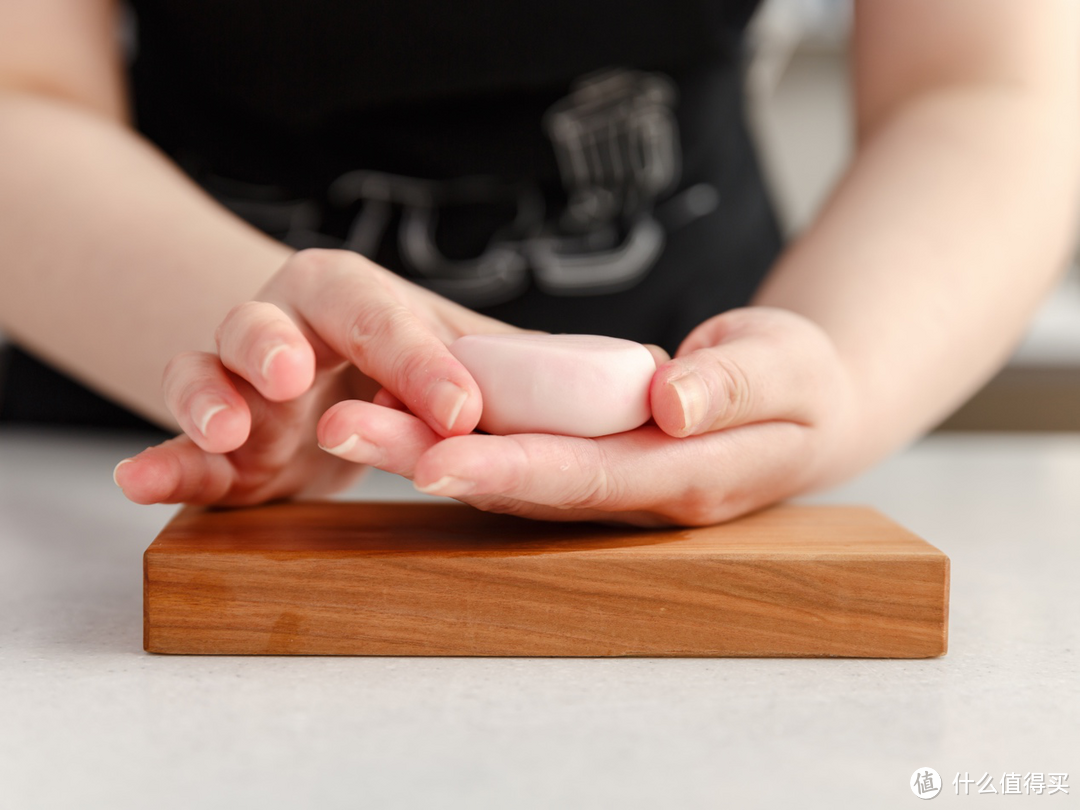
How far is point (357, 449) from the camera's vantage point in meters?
0.43

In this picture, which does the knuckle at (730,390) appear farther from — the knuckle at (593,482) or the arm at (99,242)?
the arm at (99,242)

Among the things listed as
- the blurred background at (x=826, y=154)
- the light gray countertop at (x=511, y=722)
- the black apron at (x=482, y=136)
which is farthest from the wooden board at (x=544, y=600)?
the blurred background at (x=826, y=154)

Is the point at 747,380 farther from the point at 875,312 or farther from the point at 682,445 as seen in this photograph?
the point at 875,312

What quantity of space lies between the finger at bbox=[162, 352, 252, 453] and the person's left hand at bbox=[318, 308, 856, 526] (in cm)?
5

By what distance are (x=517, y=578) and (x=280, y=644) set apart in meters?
0.11

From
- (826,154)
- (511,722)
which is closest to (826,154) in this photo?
(826,154)

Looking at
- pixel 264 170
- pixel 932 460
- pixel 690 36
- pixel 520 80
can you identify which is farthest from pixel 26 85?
pixel 932 460

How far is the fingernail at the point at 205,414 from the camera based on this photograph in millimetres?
450

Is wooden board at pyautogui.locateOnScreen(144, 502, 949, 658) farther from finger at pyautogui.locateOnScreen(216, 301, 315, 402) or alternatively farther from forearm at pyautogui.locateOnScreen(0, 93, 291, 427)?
forearm at pyautogui.locateOnScreen(0, 93, 291, 427)

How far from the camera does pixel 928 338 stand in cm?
69

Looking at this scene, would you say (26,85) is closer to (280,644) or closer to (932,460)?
(280,644)

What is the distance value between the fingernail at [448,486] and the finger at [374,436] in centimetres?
3

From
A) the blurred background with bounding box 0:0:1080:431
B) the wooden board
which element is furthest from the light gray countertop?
the blurred background with bounding box 0:0:1080:431

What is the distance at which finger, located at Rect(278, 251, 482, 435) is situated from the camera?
435 millimetres
